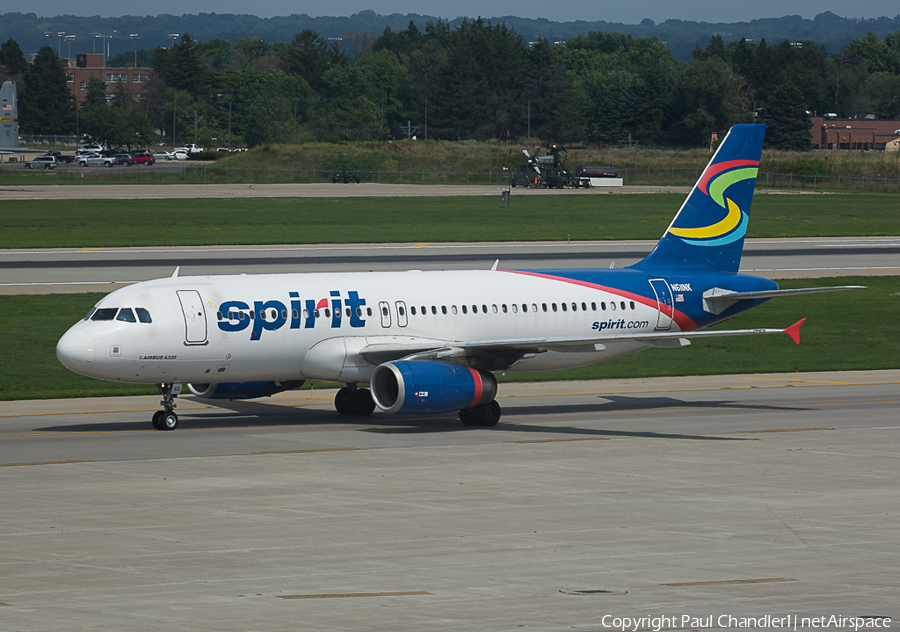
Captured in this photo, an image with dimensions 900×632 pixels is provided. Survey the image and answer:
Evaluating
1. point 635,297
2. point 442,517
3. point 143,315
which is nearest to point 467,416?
point 635,297

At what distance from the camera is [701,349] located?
50562 mm

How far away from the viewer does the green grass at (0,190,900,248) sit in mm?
90062

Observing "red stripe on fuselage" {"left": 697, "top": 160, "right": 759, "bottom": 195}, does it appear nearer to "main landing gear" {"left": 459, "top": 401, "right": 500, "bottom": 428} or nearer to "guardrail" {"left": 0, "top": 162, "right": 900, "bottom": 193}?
"main landing gear" {"left": 459, "top": 401, "right": 500, "bottom": 428}

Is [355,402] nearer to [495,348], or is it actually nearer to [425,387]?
[425,387]

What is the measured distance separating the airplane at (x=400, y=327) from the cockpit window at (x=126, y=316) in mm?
36

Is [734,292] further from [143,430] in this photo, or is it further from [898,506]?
[143,430]

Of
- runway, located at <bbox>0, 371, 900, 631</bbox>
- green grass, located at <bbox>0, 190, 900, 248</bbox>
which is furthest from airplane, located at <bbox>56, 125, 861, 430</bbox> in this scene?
green grass, located at <bbox>0, 190, 900, 248</bbox>

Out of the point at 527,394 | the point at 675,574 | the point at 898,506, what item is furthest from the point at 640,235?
the point at 675,574

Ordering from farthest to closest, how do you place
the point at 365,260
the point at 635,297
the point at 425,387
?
the point at 365,260, the point at 635,297, the point at 425,387

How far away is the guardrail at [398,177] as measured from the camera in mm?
158875

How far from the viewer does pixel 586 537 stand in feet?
71.2

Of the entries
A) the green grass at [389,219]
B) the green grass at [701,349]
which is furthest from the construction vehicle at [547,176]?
the green grass at [701,349]

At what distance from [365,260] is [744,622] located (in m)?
58.5

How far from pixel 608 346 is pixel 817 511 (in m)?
14.4
